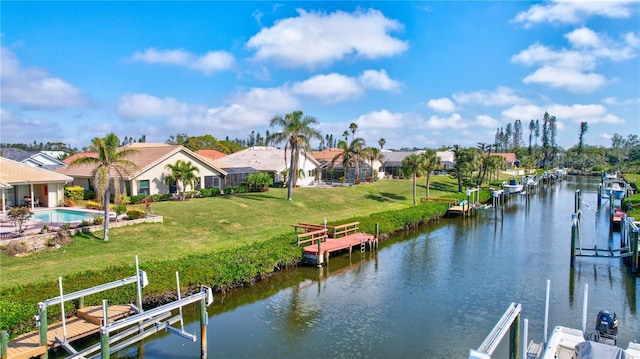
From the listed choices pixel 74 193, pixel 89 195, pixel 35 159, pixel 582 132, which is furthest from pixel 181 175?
pixel 582 132

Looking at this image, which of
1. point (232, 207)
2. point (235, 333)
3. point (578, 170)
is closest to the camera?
point (235, 333)

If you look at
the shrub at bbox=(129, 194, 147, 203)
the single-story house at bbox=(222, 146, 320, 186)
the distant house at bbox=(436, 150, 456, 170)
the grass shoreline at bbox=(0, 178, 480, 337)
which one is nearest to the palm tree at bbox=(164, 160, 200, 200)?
the grass shoreline at bbox=(0, 178, 480, 337)

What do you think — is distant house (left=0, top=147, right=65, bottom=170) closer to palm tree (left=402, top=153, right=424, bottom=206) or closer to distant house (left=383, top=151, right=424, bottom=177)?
palm tree (left=402, top=153, right=424, bottom=206)

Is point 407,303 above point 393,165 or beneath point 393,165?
beneath

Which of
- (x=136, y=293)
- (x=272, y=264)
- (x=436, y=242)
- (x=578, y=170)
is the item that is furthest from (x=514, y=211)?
(x=578, y=170)

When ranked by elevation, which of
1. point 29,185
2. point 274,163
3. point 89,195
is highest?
point 274,163

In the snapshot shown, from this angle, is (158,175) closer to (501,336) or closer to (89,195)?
(89,195)

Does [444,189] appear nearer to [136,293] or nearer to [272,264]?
[272,264]

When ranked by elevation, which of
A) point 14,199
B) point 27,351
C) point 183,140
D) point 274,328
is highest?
point 183,140
